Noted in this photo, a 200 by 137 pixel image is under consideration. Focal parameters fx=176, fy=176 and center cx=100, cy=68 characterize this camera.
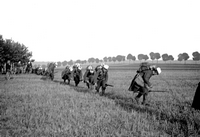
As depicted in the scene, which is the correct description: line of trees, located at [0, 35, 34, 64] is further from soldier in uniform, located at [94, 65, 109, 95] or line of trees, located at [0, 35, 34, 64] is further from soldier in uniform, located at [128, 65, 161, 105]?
soldier in uniform, located at [128, 65, 161, 105]

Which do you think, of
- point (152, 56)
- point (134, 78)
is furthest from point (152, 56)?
point (134, 78)

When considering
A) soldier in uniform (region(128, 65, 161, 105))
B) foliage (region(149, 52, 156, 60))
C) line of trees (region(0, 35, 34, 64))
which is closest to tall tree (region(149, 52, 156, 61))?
foliage (region(149, 52, 156, 60))

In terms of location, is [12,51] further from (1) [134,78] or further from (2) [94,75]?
(1) [134,78]

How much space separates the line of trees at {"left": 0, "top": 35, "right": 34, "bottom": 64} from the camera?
41.7 meters

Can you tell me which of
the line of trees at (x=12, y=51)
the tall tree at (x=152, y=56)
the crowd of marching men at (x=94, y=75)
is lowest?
the crowd of marching men at (x=94, y=75)

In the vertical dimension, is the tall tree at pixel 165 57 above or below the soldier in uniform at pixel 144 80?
above

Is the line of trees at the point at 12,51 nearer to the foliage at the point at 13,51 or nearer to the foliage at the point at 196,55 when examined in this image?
the foliage at the point at 13,51

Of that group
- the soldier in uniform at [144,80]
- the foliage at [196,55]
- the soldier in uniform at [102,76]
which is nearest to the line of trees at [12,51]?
the soldier in uniform at [102,76]

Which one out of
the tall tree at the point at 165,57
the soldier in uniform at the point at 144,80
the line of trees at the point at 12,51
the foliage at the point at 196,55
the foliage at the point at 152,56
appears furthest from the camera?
the foliage at the point at 152,56

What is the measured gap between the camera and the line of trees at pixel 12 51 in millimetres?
41656

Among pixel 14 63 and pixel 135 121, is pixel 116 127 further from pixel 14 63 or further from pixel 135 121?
pixel 14 63

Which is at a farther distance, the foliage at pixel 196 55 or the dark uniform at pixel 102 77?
the foliage at pixel 196 55

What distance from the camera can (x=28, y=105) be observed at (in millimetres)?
8945

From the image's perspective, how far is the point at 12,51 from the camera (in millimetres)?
44219
